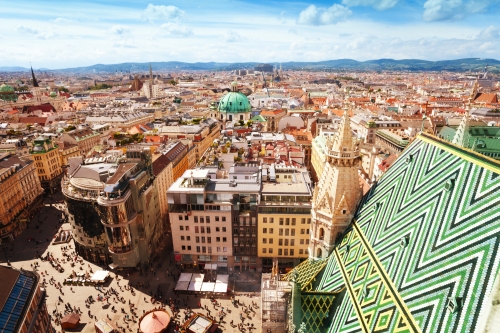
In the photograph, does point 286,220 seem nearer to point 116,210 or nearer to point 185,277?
point 185,277

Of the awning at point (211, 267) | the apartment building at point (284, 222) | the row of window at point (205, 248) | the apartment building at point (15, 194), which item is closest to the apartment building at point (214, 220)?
the row of window at point (205, 248)

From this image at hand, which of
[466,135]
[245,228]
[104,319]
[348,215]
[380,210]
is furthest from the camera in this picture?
[245,228]

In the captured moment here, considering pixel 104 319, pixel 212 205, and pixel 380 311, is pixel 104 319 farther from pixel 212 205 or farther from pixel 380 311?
pixel 380 311

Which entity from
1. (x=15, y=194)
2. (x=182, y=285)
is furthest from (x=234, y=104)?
(x=182, y=285)

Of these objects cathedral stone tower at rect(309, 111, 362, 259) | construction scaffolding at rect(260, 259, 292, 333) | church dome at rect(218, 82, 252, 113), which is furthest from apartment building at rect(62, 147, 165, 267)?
church dome at rect(218, 82, 252, 113)

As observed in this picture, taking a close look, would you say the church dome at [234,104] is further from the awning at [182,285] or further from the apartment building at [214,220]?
the awning at [182,285]

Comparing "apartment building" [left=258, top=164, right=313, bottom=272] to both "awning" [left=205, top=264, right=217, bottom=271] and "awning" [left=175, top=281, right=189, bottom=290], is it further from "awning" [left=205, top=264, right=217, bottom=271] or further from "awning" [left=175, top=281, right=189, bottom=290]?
"awning" [left=175, top=281, right=189, bottom=290]

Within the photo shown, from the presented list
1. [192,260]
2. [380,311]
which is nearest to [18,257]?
[192,260]

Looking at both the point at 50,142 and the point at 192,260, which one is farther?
the point at 50,142
